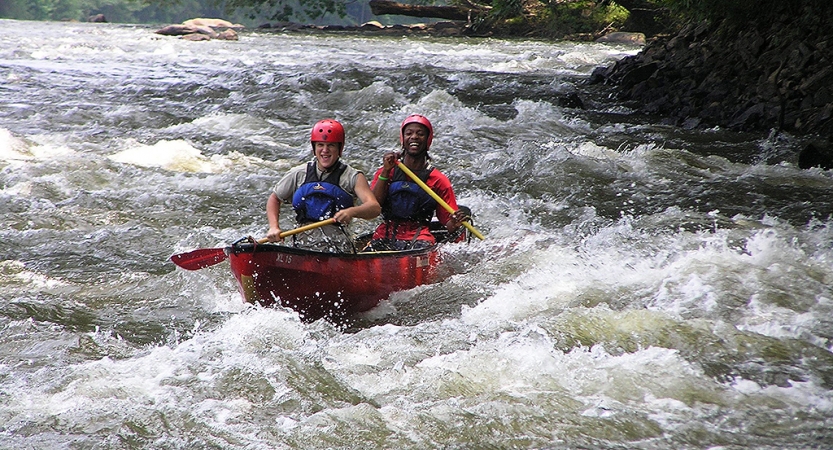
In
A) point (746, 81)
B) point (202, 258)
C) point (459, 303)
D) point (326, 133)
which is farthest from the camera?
point (746, 81)

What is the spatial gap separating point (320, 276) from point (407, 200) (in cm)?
113

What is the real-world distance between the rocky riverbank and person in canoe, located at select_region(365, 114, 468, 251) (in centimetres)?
463

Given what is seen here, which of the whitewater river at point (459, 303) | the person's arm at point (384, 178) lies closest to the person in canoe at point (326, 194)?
the person's arm at point (384, 178)

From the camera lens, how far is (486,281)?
5703 mm

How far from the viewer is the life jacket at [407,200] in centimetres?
554

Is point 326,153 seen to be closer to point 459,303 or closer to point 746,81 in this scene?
point 459,303

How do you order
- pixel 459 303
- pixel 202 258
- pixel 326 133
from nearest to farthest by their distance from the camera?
pixel 326 133, pixel 202 258, pixel 459 303

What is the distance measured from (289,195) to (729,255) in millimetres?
3091

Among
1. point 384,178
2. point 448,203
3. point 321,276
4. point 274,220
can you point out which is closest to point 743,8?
point 448,203

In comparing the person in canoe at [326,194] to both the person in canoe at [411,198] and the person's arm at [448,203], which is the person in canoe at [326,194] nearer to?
the person in canoe at [411,198]

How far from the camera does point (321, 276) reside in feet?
15.4

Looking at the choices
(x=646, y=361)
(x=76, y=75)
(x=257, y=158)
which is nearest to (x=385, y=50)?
(x=76, y=75)

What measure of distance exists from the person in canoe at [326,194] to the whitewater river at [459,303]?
55cm

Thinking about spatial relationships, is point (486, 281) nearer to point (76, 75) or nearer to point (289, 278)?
point (289, 278)
